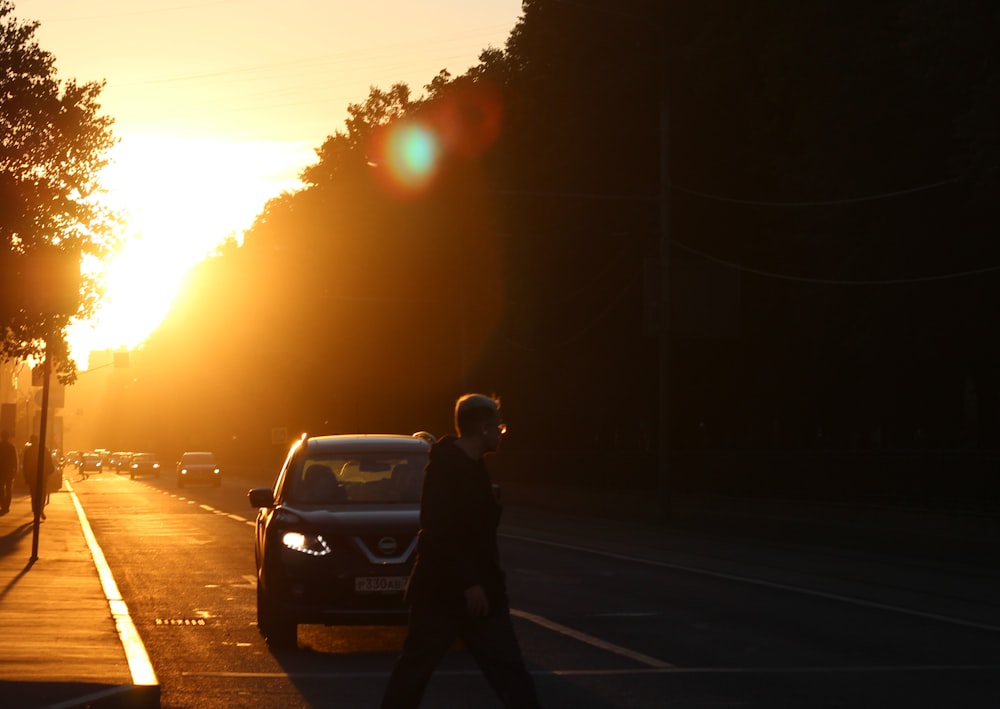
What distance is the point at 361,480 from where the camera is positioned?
576 inches

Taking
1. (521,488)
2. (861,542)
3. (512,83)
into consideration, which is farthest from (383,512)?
(512,83)

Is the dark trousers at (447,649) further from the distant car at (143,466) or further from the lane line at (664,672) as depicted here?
the distant car at (143,466)

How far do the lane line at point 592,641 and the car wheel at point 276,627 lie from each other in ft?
7.52

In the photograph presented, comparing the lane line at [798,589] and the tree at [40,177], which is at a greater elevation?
the tree at [40,177]

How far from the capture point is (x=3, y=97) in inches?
1417

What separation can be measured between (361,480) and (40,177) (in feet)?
78.7

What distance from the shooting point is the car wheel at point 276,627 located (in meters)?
13.4

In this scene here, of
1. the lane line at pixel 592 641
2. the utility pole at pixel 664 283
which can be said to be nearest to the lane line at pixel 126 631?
the lane line at pixel 592 641

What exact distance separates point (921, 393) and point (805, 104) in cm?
868

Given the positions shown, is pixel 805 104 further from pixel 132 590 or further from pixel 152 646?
pixel 152 646

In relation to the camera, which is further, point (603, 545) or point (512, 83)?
point (512, 83)

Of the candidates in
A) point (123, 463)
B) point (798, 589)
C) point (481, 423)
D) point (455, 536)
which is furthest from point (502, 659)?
point (123, 463)

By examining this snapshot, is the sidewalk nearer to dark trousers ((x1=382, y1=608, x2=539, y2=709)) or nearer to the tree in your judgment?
dark trousers ((x1=382, y1=608, x2=539, y2=709))

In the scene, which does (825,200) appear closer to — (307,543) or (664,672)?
(307,543)
